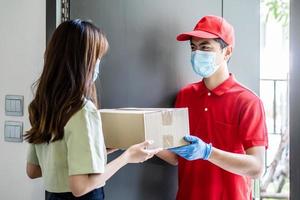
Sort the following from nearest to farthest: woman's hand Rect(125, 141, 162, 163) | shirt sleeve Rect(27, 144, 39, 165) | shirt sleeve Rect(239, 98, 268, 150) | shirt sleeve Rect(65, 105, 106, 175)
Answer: shirt sleeve Rect(65, 105, 106, 175) → woman's hand Rect(125, 141, 162, 163) → shirt sleeve Rect(27, 144, 39, 165) → shirt sleeve Rect(239, 98, 268, 150)

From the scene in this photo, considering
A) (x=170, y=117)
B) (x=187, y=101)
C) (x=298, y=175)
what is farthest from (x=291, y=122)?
(x=187, y=101)

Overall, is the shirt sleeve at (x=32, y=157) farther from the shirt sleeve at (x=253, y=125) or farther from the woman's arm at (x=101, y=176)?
the shirt sleeve at (x=253, y=125)

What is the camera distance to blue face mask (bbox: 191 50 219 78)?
1.76 m

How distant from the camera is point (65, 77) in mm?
1318

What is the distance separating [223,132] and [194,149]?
0.24m

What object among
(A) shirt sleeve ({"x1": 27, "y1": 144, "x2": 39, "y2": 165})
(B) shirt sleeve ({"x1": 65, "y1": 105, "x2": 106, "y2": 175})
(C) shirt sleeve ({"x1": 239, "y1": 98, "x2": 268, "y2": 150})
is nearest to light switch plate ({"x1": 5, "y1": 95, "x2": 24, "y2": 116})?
(A) shirt sleeve ({"x1": 27, "y1": 144, "x2": 39, "y2": 165})

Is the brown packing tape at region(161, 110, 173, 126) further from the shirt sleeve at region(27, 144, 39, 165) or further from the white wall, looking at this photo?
the white wall

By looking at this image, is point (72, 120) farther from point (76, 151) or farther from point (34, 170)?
point (34, 170)

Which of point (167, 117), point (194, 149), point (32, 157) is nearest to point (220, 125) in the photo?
point (194, 149)

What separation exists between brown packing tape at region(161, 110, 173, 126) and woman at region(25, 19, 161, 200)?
13 centimetres

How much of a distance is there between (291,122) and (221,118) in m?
0.55

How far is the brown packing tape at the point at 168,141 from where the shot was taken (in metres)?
1.49

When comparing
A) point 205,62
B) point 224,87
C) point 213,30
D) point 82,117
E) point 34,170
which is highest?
point 213,30

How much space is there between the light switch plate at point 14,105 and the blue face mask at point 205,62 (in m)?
0.83
